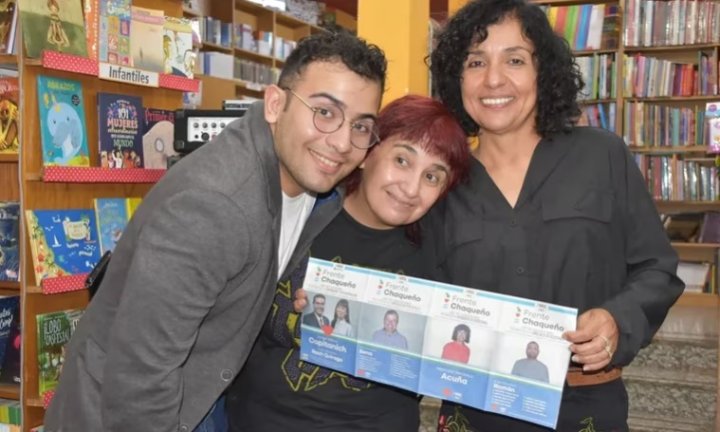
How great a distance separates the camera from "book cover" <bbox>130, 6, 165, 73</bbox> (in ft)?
10.4

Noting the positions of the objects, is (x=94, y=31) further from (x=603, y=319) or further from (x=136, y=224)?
(x=603, y=319)

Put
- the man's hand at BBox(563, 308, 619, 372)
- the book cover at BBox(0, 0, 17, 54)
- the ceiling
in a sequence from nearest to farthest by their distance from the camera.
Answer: the man's hand at BBox(563, 308, 619, 372), the book cover at BBox(0, 0, 17, 54), the ceiling

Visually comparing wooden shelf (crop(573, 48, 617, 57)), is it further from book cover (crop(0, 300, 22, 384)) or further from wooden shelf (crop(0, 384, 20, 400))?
wooden shelf (crop(0, 384, 20, 400))

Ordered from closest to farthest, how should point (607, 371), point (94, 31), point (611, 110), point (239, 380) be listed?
1. point (607, 371)
2. point (239, 380)
3. point (94, 31)
4. point (611, 110)

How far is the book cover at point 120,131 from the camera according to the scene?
10.1 ft

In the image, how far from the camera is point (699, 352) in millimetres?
4387

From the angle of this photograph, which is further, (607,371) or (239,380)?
(239,380)

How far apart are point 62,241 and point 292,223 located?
1.66 meters

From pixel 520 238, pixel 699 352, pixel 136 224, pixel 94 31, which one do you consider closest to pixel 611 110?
pixel 699 352

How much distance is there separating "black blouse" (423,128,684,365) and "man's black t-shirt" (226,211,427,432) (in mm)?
179

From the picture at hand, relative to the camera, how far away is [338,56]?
57.5 inches

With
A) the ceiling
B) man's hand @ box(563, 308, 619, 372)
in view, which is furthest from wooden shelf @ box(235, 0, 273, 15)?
man's hand @ box(563, 308, 619, 372)

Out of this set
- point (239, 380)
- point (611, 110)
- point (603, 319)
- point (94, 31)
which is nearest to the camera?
point (603, 319)

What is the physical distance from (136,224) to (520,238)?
2.72 ft
